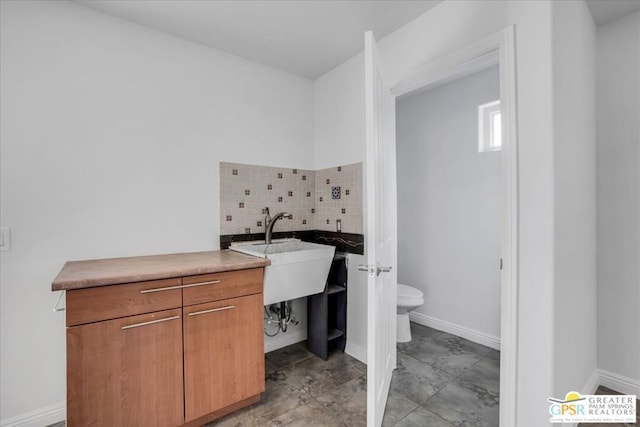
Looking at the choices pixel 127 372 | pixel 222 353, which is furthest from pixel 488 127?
pixel 127 372

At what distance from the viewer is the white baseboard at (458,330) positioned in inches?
100.0

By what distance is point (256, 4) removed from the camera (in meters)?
1.79

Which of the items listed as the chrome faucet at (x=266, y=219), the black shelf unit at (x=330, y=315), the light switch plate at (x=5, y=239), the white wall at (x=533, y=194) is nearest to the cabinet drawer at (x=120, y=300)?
the light switch plate at (x=5, y=239)

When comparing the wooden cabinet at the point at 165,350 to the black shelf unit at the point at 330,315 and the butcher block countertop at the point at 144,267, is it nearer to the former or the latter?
the butcher block countertop at the point at 144,267

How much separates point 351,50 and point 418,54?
0.61 m

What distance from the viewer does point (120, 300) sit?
53.9 inches

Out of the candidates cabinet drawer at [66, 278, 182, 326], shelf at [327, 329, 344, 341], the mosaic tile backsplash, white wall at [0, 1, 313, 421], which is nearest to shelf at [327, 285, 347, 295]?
shelf at [327, 329, 344, 341]

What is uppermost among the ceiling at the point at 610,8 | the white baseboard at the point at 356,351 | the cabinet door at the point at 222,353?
the ceiling at the point at 610,8

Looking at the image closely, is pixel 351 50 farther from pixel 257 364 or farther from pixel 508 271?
pixel 257 364

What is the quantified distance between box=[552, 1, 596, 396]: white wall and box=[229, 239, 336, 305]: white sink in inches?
52.0

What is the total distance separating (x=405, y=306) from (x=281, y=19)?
2.29m

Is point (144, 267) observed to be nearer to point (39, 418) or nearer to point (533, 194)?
point (39, 418)

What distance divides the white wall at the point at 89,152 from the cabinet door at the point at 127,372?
60 centimetres

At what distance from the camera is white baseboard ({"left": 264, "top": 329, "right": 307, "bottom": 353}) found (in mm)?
2503
